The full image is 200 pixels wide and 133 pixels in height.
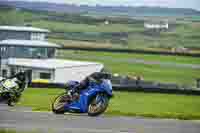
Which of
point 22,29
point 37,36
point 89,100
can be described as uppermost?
point 22,29

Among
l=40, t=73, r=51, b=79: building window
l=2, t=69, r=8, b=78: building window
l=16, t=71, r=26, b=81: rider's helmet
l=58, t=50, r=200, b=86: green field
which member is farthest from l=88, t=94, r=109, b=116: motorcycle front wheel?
l=58, t=50, r=200, b=86: green field

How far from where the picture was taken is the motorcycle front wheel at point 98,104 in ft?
30.6

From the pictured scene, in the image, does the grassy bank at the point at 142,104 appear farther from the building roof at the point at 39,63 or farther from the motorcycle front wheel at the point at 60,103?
the building roof at the point at 39,63

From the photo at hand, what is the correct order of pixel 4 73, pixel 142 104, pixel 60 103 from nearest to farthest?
pixel 60 103, pixel 142 104, pixel 4 73

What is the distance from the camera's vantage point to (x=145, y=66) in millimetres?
20578

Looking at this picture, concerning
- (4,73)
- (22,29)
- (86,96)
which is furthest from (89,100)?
(22,29)

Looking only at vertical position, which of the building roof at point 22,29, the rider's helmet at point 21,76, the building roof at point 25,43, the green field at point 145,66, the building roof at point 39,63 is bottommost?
the green field at point 145,66

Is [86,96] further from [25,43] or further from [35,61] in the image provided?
[25,43]

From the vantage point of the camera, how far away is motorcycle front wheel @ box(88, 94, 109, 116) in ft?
30.6

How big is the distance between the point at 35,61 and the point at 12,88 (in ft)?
15.3

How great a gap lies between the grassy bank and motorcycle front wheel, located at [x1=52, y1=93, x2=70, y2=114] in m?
0.38

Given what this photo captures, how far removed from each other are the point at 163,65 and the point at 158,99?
27.5ft

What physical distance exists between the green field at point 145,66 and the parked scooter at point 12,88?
7543 mm

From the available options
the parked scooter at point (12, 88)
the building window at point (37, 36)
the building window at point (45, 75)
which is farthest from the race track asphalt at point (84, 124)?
→ the building window at point (37, 36)
